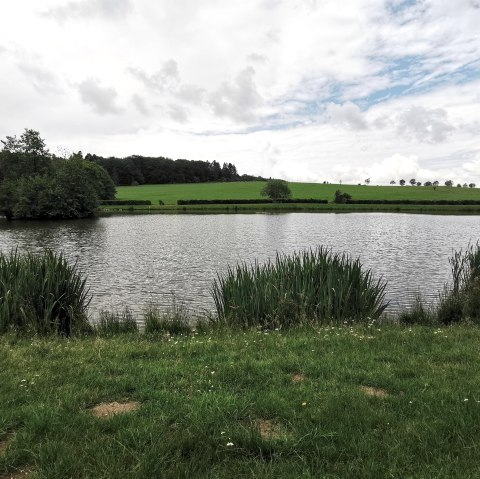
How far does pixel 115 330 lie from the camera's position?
10.4 m

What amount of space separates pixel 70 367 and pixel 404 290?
51.5 ft

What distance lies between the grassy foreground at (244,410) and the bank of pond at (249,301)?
2.39m

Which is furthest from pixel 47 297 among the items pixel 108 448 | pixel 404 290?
pixel 404 290

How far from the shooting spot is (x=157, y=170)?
16912 cm

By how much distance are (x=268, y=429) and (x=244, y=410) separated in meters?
0.45

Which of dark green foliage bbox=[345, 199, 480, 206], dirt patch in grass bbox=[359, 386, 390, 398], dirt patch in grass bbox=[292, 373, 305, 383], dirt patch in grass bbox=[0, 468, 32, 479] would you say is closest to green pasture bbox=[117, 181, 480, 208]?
dark green foliage bbox=[345, 199, 480, 206]

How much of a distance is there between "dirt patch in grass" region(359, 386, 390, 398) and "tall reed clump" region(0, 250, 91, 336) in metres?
6.82

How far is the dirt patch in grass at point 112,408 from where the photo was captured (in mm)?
4832

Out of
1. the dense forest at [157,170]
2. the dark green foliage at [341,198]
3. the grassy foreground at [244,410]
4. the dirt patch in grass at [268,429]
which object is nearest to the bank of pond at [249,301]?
the grassy foreground at [244,410]

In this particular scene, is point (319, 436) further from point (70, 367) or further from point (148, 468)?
point (70, 367)

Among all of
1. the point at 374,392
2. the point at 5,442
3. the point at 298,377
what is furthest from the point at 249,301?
the point at 5,442

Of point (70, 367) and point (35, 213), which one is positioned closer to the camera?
point (70, 367)

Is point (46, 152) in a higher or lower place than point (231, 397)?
higher

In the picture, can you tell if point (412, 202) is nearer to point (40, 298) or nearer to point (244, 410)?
point (40, 298)
